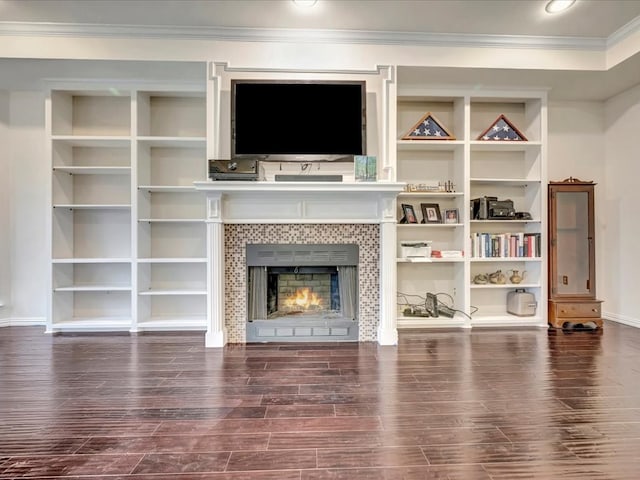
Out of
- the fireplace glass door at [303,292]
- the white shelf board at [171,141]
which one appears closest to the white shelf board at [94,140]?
the white shelf board at [171,141]

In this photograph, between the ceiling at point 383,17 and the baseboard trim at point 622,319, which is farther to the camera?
the baseboard trim at point 622,319

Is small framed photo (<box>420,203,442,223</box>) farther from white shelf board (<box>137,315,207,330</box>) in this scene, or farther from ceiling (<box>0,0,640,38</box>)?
white shelf board (<box>137,315,207,330</box>)

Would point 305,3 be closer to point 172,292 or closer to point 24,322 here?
point 172,292

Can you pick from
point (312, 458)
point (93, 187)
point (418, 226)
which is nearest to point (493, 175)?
point (418, 226)

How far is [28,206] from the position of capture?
164 inches

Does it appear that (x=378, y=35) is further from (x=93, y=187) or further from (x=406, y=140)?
(x=93, y=187)

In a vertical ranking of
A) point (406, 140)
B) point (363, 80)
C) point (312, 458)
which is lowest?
point (312, 458)

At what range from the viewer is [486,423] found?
1.97 meters

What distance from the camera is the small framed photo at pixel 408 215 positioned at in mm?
4047

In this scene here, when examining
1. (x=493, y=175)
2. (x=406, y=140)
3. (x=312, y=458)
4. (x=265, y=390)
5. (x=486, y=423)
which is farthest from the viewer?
(x=493, y=175)

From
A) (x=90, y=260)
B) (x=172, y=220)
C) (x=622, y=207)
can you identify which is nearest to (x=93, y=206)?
(x=90, y=260)

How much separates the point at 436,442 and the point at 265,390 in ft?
3.60

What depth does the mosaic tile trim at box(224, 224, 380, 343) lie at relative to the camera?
11.4 ft

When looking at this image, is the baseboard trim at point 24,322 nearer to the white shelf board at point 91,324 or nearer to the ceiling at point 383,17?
the white shelf board at point 91,324
